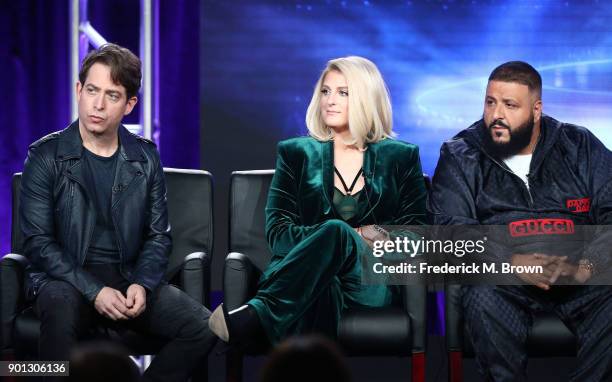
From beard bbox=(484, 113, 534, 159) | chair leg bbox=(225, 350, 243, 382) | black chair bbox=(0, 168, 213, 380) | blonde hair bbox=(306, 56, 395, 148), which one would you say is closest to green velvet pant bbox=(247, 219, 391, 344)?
chair leg bbox=(225, 350, 243, 382)

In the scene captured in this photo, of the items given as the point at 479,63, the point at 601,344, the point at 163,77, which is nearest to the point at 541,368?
the point at 601,344

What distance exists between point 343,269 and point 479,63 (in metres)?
1.78

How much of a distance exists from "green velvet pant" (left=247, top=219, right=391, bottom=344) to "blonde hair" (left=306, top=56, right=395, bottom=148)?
61 cm

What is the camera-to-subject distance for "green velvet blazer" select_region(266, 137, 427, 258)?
3.84m

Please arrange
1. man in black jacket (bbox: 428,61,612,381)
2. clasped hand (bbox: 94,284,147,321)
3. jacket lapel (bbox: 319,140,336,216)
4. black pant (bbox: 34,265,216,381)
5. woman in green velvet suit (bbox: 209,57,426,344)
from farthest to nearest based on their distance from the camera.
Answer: jacket lapel (bbox: 319,140,336,216), woman in green velvet suit (bbox: 209,57,426,344), man in black jacket (bbox: 428,61,612,381), clasped hand (bbox: 94,284,147,321), black pant (bbox: 34,265,216,381)

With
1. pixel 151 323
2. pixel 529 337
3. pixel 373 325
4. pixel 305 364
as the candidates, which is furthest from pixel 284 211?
pixel 305 364

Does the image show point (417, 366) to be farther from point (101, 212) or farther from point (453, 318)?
point (101, 212)

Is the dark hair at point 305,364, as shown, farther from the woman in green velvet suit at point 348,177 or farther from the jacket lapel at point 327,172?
the jacket lapel at point 327,172

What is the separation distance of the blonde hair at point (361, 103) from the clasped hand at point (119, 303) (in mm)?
1110

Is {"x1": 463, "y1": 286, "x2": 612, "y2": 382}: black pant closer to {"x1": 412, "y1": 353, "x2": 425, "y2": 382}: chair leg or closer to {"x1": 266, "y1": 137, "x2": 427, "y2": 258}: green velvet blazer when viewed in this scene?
{"x1": 412, "y1": 353, "x2": 425, "y2": 382}: chair leg

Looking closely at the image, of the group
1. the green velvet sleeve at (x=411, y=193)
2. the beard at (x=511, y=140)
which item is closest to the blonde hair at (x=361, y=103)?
the green velvet sleeve at (x=411, y=193)

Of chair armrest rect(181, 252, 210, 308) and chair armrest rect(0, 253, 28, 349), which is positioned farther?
chair armrest rect(181, 252, 210, 308)

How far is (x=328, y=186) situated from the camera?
3852 mm

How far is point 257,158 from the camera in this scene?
4.84 meters
